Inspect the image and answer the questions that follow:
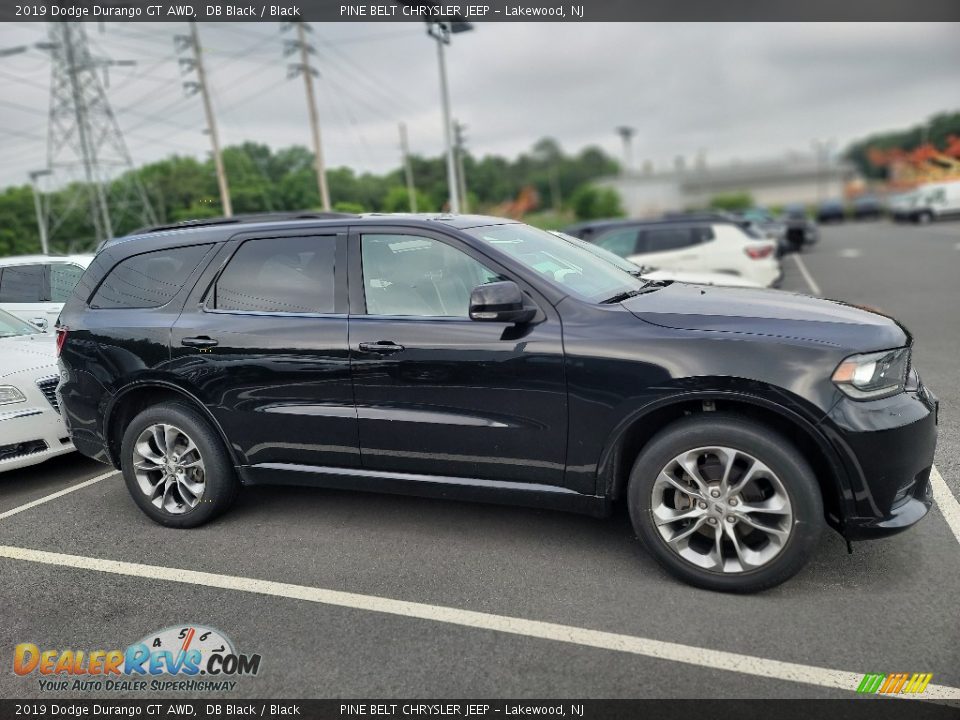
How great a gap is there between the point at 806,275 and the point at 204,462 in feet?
53.9

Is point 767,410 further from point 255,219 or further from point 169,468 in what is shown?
point 169,468

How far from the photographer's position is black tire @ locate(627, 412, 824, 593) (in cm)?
312

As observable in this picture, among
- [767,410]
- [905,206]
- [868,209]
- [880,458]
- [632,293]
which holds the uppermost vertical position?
[632,293]

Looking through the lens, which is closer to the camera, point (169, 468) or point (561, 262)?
point (561, 262)

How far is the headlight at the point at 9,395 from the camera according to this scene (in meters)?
5.35

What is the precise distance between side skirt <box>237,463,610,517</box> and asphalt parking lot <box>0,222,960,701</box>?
1.07 feet

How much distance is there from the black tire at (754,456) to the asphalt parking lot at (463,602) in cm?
10

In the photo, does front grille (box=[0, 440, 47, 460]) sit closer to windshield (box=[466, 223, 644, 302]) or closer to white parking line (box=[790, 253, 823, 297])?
windshield (box=[466, 223, 644, 302])

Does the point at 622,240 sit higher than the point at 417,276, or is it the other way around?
the point at 417,276

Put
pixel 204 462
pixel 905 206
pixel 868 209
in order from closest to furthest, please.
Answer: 1. pixel 204 462
2. pixel 905 206
3. pixel 868 209

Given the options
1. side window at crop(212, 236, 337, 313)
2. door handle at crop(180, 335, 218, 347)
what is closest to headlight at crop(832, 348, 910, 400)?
side window at crop(212, 236, 337, 313)

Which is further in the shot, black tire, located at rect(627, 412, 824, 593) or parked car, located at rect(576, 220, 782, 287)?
parked car, located at rect(576, 220, 782, 287)

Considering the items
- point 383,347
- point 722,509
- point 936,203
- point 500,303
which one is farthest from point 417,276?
point 936,203

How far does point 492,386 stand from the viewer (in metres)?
3.58
